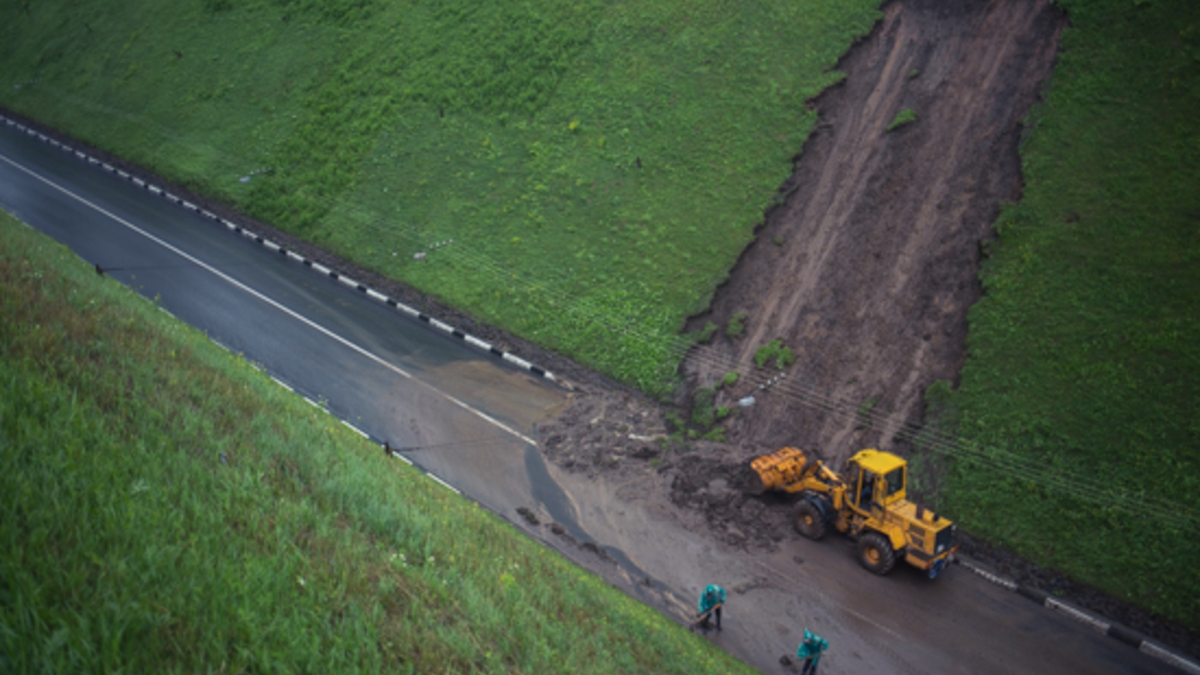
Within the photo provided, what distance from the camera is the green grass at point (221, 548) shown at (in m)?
5.30

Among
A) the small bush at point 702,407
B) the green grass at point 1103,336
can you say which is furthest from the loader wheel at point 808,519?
the small bush at point 702,407

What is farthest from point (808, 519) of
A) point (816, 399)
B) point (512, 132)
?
point (512, 132)

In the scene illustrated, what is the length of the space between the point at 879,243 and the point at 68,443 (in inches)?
784

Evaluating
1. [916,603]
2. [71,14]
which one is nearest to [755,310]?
[916,603]

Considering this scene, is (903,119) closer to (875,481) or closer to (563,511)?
(875,481)

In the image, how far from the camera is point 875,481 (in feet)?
48.8

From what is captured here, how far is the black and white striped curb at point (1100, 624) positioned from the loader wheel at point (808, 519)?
3081 mm

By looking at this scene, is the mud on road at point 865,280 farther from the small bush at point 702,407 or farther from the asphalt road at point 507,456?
the asphalt road at point 507,456

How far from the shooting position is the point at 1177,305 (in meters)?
16.2

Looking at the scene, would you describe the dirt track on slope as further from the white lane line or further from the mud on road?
the white lane line

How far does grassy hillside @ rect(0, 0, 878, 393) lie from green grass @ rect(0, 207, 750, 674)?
11.4 metres

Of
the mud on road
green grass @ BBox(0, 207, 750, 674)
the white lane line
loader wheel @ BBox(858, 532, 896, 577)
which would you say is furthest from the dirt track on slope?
green grass @ BBox(0, 207, 750, 674)

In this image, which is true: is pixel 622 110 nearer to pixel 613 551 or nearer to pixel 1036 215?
pixel 1036 215

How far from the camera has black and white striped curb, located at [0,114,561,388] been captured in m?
21.9
